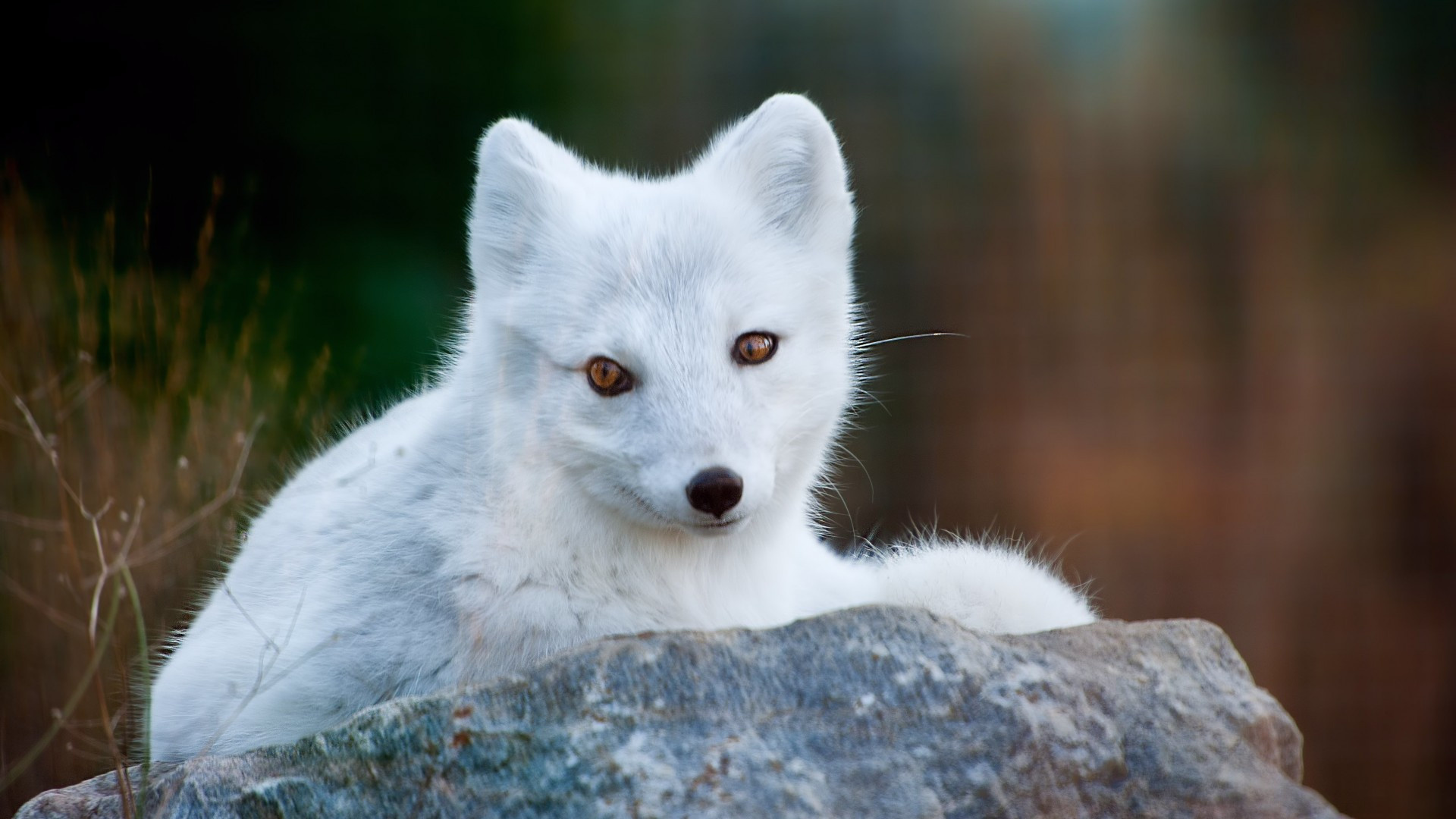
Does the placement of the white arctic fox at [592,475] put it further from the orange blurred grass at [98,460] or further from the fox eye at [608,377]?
the orange blurred grass at [98,460]

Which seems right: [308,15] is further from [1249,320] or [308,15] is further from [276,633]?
[1249,320]

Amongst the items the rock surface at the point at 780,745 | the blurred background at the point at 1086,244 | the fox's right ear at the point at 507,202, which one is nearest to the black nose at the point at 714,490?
the rock surface at the point at 780,745

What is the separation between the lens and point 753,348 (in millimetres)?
1984

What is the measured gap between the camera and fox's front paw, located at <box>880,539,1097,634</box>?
6.85 feet

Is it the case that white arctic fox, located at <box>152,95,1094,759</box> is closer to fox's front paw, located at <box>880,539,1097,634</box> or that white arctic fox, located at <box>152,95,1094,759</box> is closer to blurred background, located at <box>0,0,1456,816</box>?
fox's front paw, located at <box>880,539,1097,634</box>

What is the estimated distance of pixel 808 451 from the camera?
215cm

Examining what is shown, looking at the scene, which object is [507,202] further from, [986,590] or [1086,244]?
[1086,244]

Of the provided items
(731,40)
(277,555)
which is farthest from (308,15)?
(277,555)

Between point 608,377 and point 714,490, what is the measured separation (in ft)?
0.87

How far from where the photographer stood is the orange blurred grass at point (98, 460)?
2.55 meters

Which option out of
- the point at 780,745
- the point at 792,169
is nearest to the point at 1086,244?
the point at 792,169

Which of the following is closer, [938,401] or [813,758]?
[813,758]

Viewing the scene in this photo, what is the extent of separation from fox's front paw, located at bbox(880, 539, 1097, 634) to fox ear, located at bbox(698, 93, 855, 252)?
59 centimetres

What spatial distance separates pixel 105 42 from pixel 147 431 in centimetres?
155
